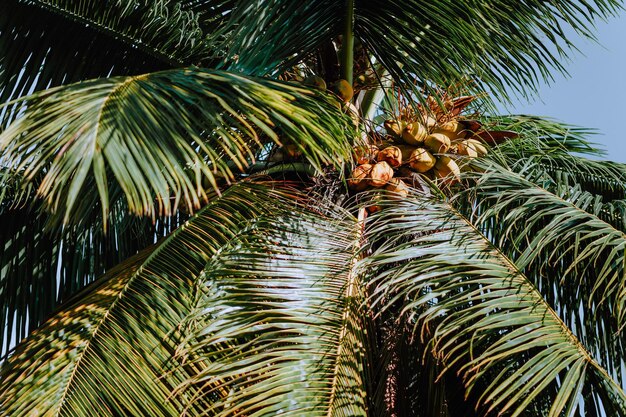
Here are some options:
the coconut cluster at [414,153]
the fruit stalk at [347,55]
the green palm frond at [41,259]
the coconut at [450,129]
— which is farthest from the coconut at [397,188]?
the green palm frond at [41,259]

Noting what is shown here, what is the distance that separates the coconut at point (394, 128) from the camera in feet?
10.3

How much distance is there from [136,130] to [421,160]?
55.8 inches

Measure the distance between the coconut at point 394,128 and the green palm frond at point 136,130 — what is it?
86 centimetres

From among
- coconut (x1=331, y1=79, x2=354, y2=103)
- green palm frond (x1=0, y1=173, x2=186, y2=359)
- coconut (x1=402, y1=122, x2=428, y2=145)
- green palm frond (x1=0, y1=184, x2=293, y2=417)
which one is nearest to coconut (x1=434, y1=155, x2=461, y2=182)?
coconut (x1=402, y1=122, x2=428, y2=145)

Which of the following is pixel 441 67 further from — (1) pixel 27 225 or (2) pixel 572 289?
(1) pixel 27 225

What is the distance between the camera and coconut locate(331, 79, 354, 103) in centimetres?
306

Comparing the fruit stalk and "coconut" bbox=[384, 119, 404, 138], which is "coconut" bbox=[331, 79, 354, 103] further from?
"coconut" bbox=[384, 119, 404, 138]

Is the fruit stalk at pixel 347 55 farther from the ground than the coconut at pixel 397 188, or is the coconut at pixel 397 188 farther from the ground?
the fruit stalk at pixel 347 55

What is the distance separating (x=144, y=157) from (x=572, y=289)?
1.69m

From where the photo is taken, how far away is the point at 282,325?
239 cm

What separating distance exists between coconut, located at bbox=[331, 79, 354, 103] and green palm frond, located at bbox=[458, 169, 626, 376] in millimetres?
599

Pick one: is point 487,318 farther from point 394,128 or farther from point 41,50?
point 41,50

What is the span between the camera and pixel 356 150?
3014mm

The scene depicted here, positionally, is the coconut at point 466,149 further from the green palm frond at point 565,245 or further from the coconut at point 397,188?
the coconut at point 397,188
